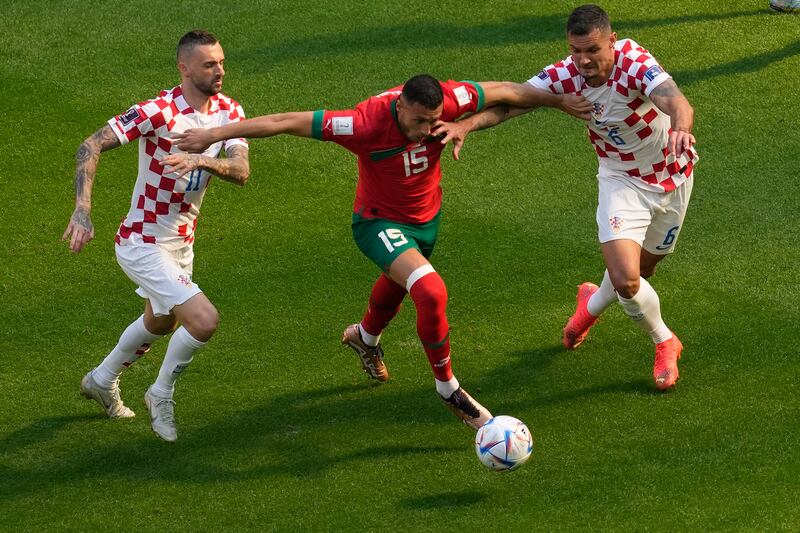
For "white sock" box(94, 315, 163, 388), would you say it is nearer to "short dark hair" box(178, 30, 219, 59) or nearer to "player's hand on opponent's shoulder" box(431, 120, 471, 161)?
"short dark hair" box(178, 30, 219, 59)

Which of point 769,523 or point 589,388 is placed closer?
point 769,523

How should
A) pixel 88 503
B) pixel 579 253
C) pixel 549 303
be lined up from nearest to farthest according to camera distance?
1. pixel 88 503
2. pixel 549 303
3. pixel 579 253

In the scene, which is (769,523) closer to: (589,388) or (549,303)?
(589,388)

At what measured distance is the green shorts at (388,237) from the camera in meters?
7.37

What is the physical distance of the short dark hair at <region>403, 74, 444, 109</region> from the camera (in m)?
6.97

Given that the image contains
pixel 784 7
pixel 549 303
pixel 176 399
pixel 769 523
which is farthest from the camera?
pixel 784 7

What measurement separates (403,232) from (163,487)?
6.79 ft

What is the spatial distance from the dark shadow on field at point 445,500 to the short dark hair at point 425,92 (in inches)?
86.1

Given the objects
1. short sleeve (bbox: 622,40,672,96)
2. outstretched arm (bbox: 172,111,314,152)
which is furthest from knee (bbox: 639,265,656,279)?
outstretched arm (bbox: 172,111,314,152)

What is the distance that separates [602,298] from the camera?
320 inches

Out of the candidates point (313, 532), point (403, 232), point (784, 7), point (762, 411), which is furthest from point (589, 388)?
point (784, 7)

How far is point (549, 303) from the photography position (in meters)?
8.91

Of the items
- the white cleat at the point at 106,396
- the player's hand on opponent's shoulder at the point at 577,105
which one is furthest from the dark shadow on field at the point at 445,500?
the player's hand on opponent's shoulder at the point at 577,105

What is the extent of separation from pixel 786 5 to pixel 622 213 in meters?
6.22
